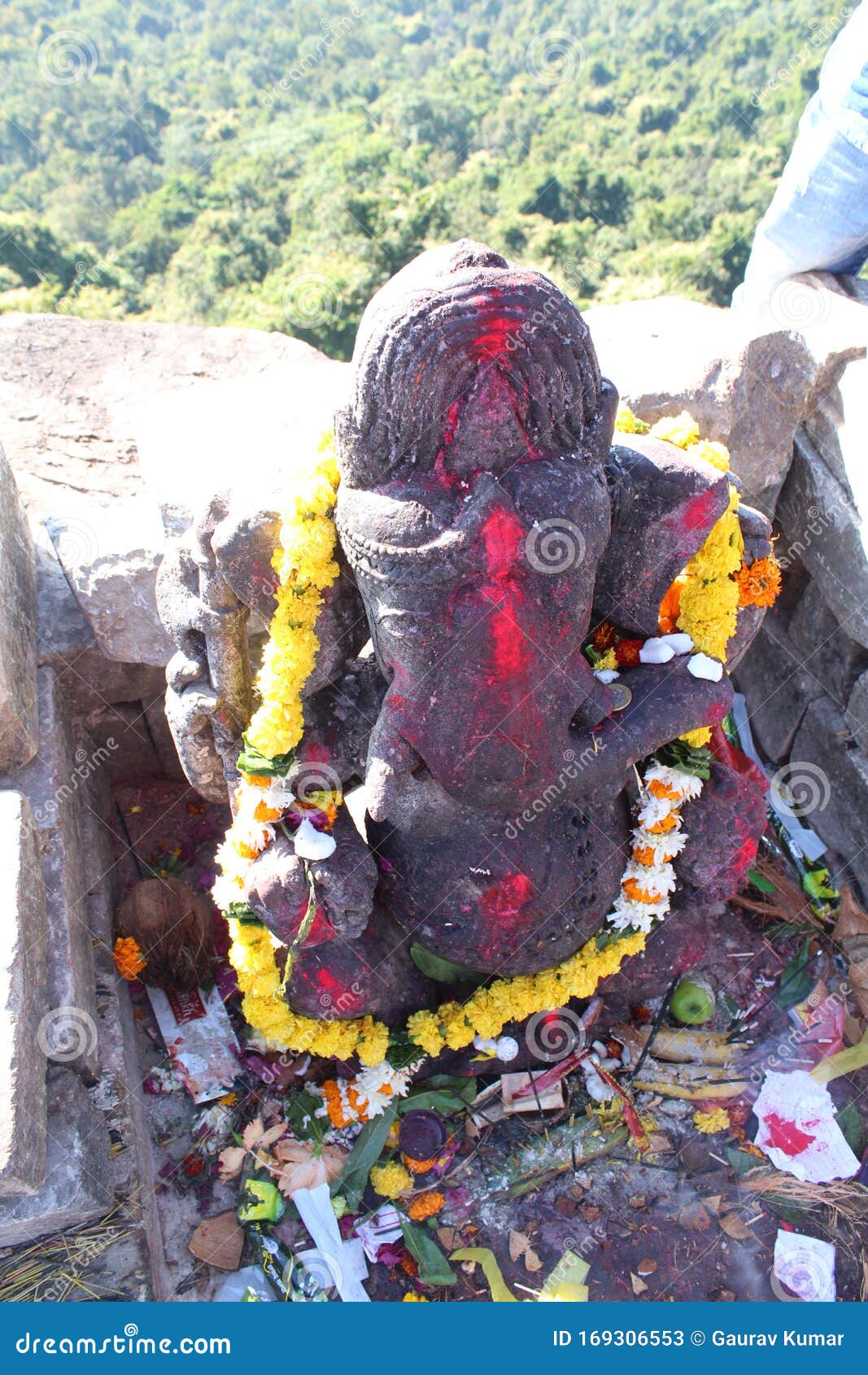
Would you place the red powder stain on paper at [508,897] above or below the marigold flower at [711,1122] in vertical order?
above

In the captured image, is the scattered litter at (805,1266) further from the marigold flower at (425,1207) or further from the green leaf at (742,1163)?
the marigold flower at (425,1207)

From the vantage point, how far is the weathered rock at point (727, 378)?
12.4 ft

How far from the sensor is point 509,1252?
10.0 ft

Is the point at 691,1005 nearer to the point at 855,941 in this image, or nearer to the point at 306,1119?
the point at 855,941

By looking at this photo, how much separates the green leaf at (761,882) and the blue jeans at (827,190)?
8.50ft

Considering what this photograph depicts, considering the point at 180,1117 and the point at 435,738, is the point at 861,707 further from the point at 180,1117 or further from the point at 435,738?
the point at 180,1117

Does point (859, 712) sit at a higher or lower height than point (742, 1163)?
higher

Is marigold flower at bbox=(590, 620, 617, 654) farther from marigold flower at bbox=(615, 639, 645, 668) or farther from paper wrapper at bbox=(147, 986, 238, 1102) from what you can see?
paper wrapper at bbox=(147, 986, 238, 1102)

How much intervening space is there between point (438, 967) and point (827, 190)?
3.63 meters

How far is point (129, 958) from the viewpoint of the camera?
3576 mm

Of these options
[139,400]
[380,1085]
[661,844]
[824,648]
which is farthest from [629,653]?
[139,400]

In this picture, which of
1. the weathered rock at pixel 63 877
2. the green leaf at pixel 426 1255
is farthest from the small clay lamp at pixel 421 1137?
the weathered rock at pixel 63 877

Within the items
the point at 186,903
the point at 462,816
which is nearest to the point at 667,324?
the point at 462,816

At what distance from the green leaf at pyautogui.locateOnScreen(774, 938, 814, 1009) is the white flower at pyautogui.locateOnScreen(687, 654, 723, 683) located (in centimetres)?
156
